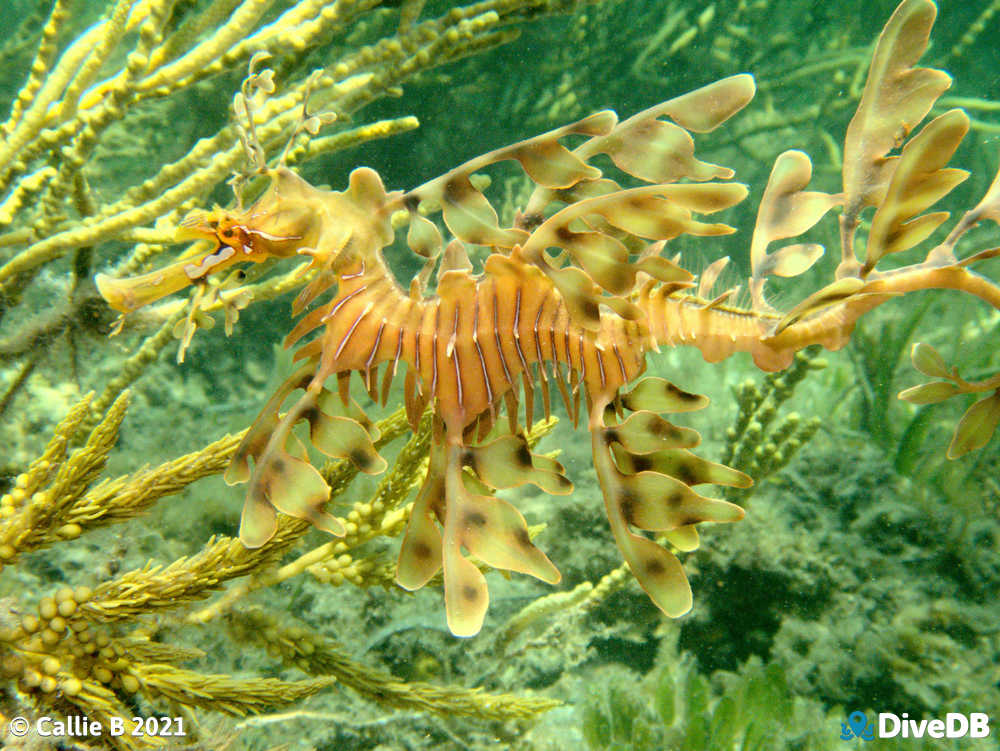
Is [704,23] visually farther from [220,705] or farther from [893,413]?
[220,705]

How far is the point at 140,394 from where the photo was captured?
3852mm

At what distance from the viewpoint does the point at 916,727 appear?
8.31 ft

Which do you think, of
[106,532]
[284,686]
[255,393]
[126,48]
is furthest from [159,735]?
[126,48]

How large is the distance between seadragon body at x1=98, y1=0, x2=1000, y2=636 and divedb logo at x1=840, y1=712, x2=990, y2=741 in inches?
92.9

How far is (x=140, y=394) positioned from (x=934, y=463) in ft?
17.0

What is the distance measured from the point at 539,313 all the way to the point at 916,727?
292cm

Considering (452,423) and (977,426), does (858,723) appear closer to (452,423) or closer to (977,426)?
(977,426)

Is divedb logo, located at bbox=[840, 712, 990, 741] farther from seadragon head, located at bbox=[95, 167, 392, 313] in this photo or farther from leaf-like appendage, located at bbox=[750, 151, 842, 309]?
seadragon head, located at bbox=[95, 167, 392, 313]

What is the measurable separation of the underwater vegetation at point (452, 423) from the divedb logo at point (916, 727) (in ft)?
0.26

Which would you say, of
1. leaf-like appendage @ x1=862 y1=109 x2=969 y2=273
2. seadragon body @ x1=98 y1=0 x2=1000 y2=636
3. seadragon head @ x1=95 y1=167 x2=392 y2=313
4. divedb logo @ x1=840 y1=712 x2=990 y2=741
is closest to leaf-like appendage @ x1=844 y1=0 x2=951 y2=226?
seadragon body @ x1=98 y1=0 x2=1000 y2=636

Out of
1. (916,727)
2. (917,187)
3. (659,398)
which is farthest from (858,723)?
(917,187)

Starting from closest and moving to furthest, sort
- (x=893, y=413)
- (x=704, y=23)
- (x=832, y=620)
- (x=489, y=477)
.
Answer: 1. (x=489, y=477)
2. (x=832, y=620)
3. (x=893, y=413)
4. (x=704, y=23)

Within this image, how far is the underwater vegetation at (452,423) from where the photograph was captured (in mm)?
921

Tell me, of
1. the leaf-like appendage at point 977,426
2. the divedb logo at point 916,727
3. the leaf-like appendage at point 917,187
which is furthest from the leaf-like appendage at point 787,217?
the divedb logo at point 916,727
